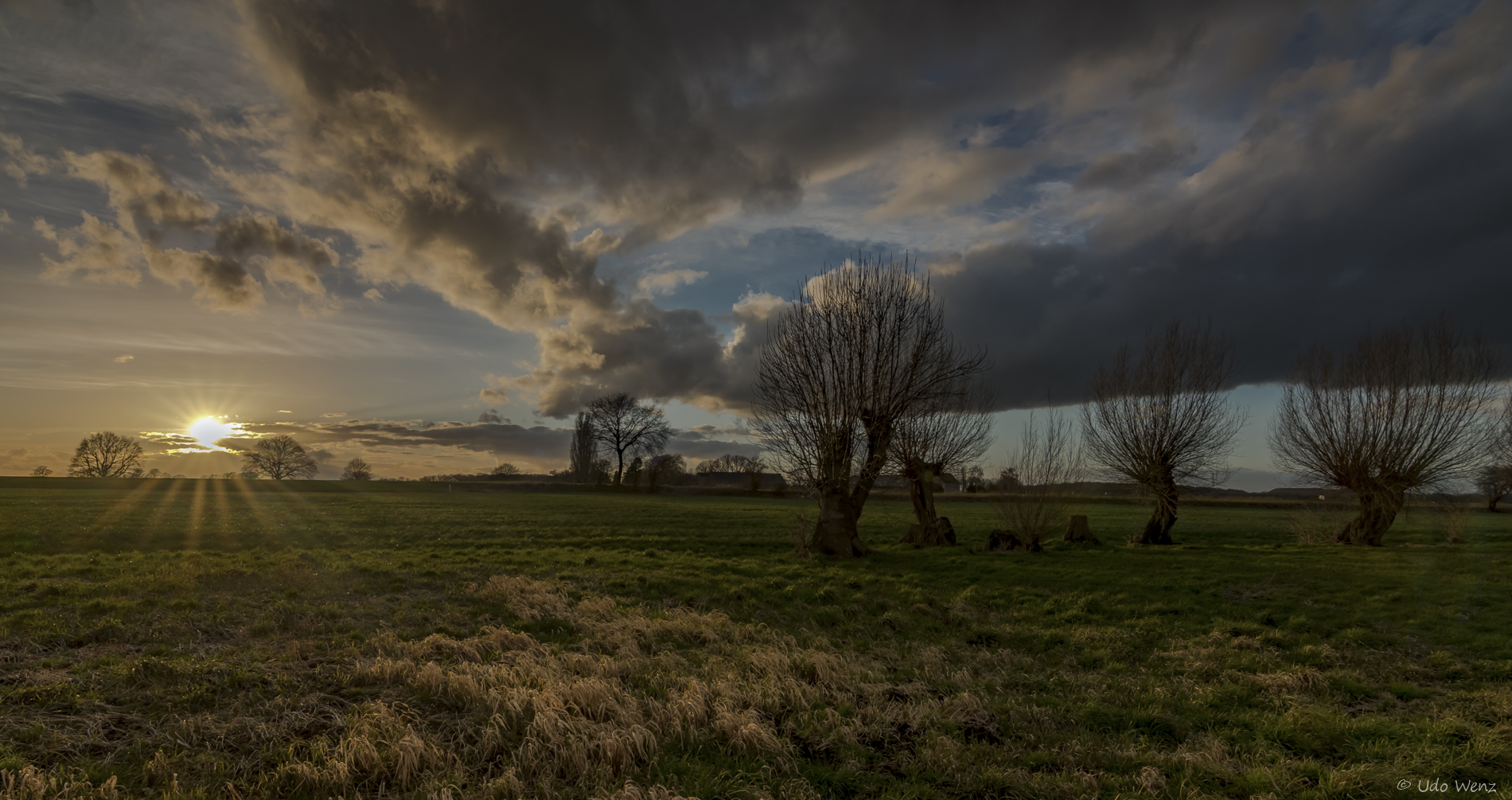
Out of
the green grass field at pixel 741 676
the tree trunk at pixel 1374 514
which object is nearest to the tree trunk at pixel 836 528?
the green grass field at pixel 741 676

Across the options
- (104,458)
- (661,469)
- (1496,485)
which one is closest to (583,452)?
(661,469)

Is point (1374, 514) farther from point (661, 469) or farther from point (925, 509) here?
point (661, 469)

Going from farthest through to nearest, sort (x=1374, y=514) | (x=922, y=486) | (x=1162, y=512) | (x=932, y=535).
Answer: (x=1162, y=512) → (x=1374, y=514) → (x=922, y=486) → (x=932, y=535)

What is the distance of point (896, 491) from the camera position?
238 ft

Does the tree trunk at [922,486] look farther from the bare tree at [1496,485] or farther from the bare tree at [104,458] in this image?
the bare tree at [104,458]

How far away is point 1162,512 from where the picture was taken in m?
25.9

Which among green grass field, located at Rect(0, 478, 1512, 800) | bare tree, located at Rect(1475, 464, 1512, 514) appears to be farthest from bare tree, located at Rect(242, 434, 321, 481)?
bare tree, located at Rect(1475, 464, 1512, 514)

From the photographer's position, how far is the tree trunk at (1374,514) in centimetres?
2434

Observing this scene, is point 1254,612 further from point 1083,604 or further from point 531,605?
point 531,605

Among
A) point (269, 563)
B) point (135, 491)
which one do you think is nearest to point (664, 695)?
point (269, 563)

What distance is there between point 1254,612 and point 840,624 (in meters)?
8.72

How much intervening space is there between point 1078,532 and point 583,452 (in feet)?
243

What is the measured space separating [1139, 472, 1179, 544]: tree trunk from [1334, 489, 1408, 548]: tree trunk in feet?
23.4

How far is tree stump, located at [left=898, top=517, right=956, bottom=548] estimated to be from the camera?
78.6ft
